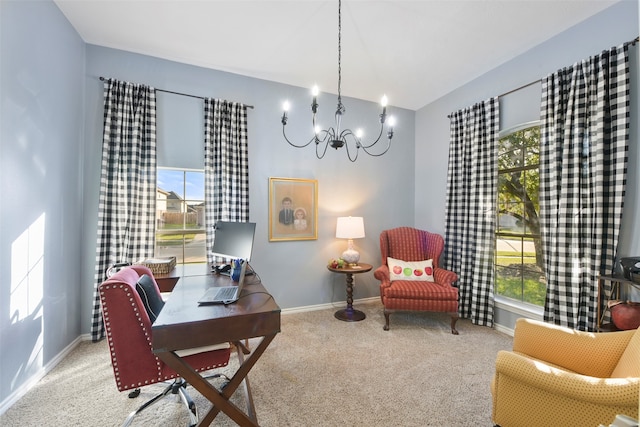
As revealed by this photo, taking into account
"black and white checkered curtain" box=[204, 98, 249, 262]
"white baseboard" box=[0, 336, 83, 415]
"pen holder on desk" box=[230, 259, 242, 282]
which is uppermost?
"black and white checkered curtain" box=[204, 98, 249, 262]

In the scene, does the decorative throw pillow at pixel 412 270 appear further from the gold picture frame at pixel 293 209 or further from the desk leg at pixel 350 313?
the gold picture frame at pixel 293 209

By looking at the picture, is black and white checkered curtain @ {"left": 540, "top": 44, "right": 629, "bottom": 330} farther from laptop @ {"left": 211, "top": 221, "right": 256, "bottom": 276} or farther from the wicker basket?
the wicker basket

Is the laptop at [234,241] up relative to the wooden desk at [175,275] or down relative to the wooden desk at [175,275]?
up

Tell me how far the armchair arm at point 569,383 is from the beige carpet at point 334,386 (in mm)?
666

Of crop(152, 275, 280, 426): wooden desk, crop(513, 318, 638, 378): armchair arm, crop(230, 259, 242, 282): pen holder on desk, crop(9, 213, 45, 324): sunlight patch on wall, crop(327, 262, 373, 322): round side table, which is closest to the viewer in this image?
crop(152, 275, 280, 426): wooden desk

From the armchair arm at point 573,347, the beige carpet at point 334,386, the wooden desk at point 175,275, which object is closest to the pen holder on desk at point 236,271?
the wooden desk at point 175,275

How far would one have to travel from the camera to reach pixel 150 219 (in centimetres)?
296

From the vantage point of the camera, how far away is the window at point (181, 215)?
311 cm

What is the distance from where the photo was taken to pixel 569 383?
1218 mm

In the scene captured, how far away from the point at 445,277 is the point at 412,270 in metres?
0.40

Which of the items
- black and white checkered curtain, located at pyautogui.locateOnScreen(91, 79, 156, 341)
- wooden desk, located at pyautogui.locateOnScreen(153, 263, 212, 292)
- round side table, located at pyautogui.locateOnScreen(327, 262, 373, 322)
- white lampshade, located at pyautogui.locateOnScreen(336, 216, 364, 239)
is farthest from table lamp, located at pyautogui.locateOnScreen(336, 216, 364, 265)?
black and white checkered curtain, located at pyautogui.locateOnScreen(91, 79, 156, 341)

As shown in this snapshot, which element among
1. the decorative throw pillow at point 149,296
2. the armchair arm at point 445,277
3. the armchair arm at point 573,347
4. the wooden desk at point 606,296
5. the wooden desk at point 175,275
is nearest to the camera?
the armchair arm at point 573,347

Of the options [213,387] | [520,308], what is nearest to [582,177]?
[520,308]

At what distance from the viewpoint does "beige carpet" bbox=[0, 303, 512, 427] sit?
5.83 ft
